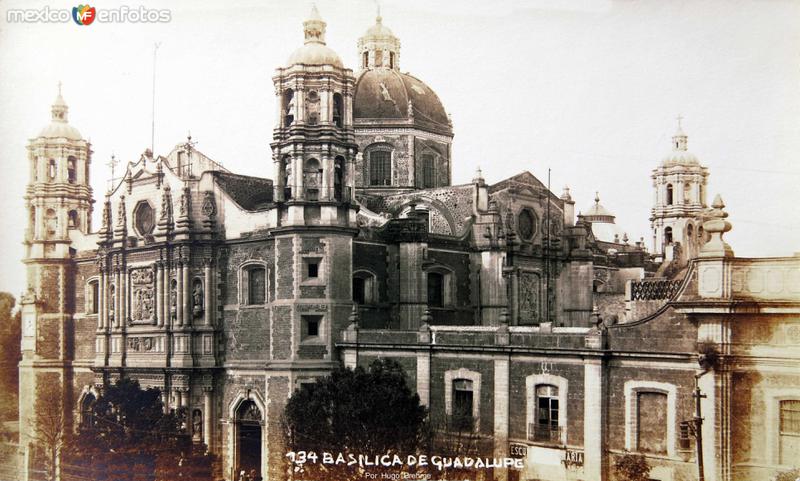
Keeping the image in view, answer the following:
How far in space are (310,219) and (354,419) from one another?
7.30m

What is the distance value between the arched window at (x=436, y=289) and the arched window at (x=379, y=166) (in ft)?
20.2

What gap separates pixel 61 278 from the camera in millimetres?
41312

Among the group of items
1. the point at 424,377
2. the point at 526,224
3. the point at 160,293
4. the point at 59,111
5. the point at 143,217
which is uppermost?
the point at 59,111

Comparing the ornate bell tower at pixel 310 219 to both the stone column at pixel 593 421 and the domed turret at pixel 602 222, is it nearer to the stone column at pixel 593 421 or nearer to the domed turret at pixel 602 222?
the stone column at pixel 593 421

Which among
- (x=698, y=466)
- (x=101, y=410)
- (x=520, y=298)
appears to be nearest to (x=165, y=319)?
(x=101, y=410)

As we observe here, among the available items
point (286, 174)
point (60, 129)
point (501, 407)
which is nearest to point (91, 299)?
point (60, 129)

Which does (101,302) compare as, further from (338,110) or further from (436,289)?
(436,289)

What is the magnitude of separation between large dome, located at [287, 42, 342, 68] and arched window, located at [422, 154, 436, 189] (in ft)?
32.2

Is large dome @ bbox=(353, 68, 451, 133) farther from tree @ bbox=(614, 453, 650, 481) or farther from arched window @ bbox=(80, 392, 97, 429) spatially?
tree @ bbox=(614, 453, 650, 481)

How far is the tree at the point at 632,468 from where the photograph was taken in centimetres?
2512

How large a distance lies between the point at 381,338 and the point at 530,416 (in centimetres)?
581

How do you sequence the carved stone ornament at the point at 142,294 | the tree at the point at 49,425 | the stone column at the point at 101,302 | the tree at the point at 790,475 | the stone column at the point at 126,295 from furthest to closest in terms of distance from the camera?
the stone column at the point at 101,302
the stone column at the point at 126,295
the carved stone ornament at the point at 142,294
the tree at the point at 49,425
the tree at the point at 790,475

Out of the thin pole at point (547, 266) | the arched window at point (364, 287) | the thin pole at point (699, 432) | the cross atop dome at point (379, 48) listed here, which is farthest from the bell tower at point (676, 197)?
the thin pole at point (699, 432)

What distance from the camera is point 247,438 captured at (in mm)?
34375
